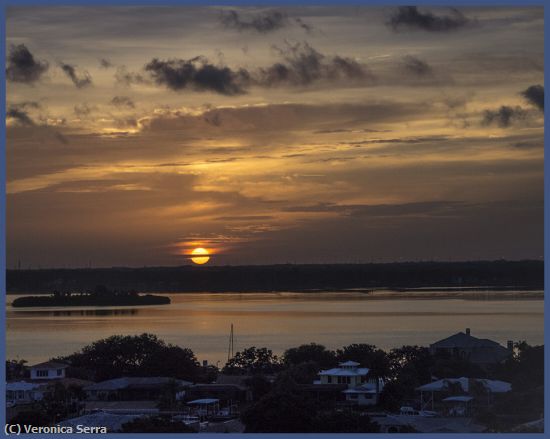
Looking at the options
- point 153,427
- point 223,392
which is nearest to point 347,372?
point 223,392

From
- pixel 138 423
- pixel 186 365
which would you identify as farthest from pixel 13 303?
pixel 138 423

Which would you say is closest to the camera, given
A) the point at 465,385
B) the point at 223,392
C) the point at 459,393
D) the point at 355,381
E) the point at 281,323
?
the point at 459,393

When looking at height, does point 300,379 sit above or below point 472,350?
below

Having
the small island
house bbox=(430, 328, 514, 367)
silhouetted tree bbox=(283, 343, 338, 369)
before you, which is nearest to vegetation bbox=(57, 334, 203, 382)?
silhouetted tree bbox=(283, 343, 338, 369)

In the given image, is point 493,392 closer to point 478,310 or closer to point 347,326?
point 347,326

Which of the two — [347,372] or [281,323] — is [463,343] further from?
[281,323]

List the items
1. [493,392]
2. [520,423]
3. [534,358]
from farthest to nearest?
1. [534,358]
2. [493,392]
3. [520,423]
